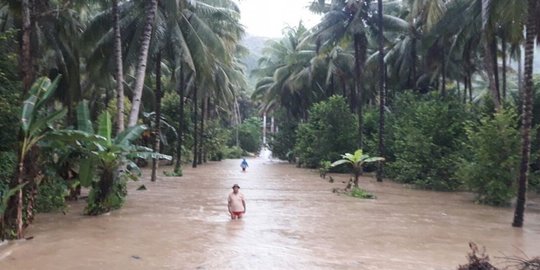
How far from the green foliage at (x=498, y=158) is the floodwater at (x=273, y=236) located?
0.70 metres

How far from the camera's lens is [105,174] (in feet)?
39.3

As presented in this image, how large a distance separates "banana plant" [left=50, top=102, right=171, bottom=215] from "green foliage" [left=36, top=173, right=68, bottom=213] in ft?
2.33

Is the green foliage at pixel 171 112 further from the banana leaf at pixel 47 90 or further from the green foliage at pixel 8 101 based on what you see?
the banana leaf at pixel 47 90

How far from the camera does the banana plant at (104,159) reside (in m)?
11.2

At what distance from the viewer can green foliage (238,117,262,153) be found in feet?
224

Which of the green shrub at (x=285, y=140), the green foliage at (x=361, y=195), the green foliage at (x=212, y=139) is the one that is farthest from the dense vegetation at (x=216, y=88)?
the green shrub at (x=285, y=140)

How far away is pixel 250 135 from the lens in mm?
68938

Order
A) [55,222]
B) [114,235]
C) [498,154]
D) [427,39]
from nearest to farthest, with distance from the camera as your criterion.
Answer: [114,235], [55,222], [498,154], [427,39]

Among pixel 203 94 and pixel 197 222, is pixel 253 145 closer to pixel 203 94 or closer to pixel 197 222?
pixel 203 94

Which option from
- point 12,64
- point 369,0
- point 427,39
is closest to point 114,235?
point 12,64

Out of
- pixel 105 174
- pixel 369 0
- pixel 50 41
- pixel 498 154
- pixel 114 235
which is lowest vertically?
pixel 114 235

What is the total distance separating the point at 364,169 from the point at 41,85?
963 inches

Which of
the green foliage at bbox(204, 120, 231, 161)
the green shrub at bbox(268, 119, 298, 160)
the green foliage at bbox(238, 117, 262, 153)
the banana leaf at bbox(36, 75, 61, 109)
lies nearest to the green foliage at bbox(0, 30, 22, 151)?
the banana leaf at bbox(36, 75, 61, 109)

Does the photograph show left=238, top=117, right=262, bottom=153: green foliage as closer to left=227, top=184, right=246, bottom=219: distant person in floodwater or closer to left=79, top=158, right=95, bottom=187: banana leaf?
left=227, top=184, right=246, bottom=219: distant person in floodwater
